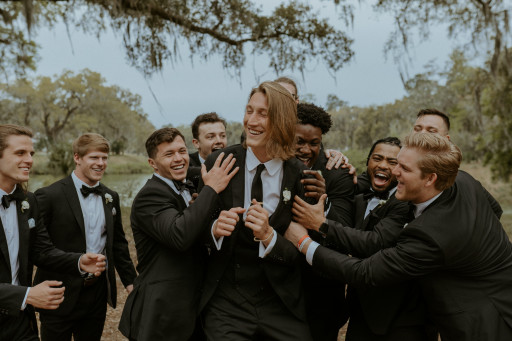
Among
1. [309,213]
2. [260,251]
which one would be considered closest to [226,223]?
[260,251]

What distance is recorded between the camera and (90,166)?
4.04m

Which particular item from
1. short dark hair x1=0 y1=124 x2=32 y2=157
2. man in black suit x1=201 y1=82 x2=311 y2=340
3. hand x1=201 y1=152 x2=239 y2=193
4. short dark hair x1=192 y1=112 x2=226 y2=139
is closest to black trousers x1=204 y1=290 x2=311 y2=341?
man in black suit x1=201 y1=82 x2=311 y2=340

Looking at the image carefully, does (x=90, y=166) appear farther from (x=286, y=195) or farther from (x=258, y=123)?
(x=286, y=195)

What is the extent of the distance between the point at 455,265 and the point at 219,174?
5.45 ft

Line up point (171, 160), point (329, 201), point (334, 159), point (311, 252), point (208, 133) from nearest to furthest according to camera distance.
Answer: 1. point (311, 252)
2. point (171, 160)
3. point (329, 201)
4. point (334, 159)
5. point (208, 133)

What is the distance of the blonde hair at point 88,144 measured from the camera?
13.2 feet

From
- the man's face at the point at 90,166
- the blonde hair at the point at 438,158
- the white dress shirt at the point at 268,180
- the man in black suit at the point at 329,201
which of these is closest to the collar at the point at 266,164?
the white dress shirt at the point at 268,180

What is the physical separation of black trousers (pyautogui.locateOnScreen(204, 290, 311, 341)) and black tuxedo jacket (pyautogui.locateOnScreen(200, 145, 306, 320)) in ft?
0.24

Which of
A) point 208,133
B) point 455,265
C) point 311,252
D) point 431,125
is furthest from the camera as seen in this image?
point 208,133

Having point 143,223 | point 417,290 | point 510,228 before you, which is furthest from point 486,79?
point 143,223

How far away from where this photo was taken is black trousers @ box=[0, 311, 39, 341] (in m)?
2.80

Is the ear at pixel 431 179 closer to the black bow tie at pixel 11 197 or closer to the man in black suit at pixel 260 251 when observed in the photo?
the man in black suit at pixel 260 251

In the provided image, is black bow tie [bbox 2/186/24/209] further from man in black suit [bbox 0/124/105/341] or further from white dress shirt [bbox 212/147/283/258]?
white dress shirt [bbox 212/147/283/258]

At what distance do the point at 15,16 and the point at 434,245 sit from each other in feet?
38.3
